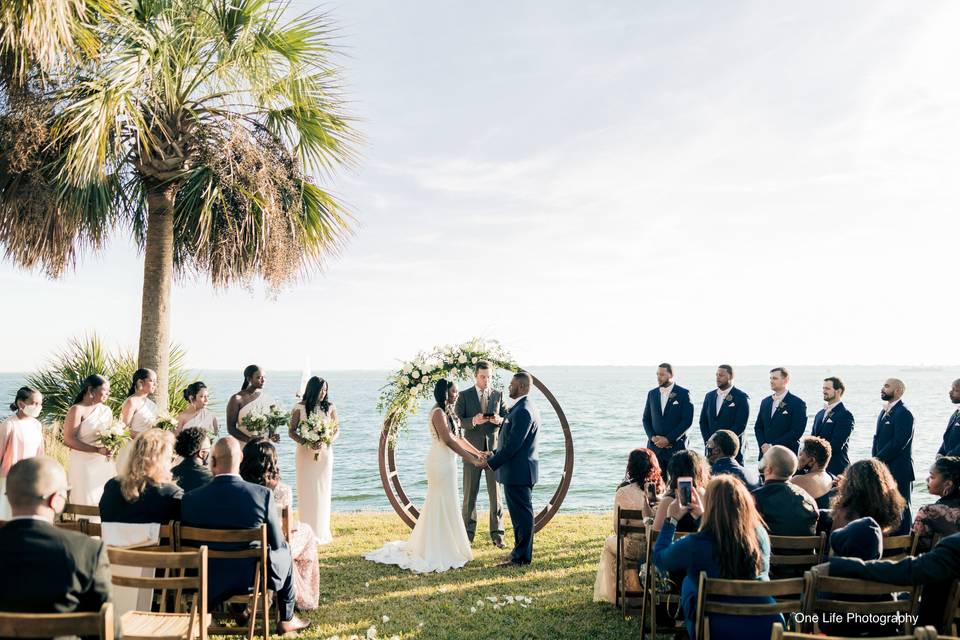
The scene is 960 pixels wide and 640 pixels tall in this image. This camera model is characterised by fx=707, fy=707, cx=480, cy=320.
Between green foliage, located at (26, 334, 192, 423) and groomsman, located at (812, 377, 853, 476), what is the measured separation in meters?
9.81

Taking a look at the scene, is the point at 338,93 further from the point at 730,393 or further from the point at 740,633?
the point at 740,633

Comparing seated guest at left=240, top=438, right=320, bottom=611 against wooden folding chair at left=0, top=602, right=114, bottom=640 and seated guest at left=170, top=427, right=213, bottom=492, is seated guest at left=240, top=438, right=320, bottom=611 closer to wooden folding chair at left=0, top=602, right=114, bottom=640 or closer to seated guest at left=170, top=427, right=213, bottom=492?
seated guest at left=170, top=427, right=213, bottom=492

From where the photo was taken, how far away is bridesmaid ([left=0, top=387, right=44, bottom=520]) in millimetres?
6812

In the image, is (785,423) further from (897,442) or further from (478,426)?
(478,426)

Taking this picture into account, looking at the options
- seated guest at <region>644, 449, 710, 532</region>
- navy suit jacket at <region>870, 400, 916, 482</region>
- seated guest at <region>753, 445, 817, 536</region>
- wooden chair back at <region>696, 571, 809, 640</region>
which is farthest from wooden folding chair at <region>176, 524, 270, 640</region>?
navy suit jacket at <region>870, 400, 916, 482</region>

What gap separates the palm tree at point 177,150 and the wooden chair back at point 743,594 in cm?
761

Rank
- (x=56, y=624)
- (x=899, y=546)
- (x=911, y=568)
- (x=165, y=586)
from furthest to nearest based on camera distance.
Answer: (x=899, y=546) < (x=165, y=586) < (x=911, y=568) < (x=56, y=624)

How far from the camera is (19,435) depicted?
6.91m

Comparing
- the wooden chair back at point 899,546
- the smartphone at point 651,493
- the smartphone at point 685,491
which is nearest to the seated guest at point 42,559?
the smartphone at point 685,491

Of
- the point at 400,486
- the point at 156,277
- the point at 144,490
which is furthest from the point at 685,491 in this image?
the point at 156,277

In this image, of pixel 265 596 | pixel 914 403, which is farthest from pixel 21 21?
pixel 914 403

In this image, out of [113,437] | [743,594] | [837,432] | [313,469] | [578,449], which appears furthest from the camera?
[578,449]

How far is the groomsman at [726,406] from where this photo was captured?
29.2 ft

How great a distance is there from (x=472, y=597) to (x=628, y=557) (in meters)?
1.51
